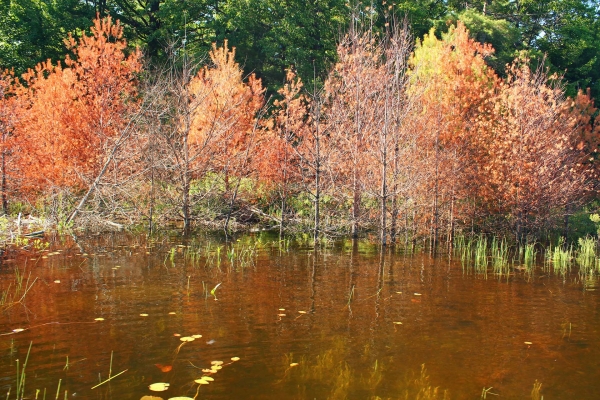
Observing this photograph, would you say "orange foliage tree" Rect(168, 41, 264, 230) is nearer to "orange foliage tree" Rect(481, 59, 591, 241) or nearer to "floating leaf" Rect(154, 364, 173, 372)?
"orange foliage tree" Rect(481, 59, 591, 241)

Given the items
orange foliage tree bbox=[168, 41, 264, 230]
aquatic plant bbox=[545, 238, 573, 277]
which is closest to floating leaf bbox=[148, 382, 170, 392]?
aquatic plant bbox=[545, 238, 573, 277]

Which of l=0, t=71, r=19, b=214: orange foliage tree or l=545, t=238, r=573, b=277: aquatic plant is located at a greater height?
l=0, t=71, r=19, b=214: orange foliage tree

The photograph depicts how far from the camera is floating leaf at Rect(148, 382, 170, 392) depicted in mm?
4484

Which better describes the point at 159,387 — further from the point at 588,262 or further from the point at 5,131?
the point at 5,131

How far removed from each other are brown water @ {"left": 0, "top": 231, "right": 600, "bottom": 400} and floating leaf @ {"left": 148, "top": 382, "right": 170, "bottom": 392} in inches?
→ 2.4

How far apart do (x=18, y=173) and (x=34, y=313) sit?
561 inches

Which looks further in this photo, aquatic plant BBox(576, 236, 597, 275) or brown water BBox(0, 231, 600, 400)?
aquatic plant BBox(576, 236, 597, 275)

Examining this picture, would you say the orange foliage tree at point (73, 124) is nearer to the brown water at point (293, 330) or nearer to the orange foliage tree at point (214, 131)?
the orange foliage tree at point (214, 131)

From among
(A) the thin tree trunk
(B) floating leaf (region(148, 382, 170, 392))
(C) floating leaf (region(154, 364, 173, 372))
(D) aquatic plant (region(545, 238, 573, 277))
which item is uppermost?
(A) the thin tree trunk

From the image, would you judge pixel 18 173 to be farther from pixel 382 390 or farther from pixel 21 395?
pixel 382 390

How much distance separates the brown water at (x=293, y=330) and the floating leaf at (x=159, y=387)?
6 centimetres

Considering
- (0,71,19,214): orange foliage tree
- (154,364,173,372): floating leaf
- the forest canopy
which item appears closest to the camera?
(154,364,173,372): floating leaf

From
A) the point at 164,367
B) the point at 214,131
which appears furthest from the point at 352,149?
the point at 164,367

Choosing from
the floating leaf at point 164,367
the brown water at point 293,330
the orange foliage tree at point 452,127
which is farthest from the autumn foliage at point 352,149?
the floating leaf at point 164,367
